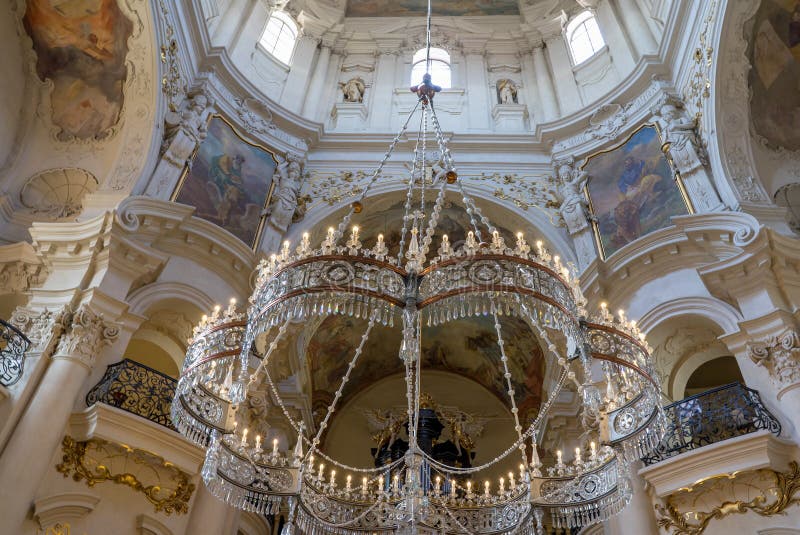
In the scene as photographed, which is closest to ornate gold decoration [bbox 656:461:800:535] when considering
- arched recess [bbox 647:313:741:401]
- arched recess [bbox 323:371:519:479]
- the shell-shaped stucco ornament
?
arched recess [bbox 647:313:741:401]

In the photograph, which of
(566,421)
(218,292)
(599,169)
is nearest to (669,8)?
(599,169)

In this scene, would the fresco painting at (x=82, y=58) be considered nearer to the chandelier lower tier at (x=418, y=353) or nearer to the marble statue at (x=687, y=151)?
the chandelier lower tier at (x=418, y=353)

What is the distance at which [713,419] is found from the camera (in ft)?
25.1

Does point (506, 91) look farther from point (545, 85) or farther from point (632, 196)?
point (632, 196)

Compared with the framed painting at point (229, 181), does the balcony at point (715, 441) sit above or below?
below

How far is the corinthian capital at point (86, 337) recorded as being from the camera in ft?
25.6

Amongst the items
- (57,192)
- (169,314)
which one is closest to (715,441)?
(169,314)

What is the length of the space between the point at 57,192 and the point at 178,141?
1.89 metres

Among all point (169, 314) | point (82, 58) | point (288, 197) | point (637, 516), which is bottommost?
point (637, 516)

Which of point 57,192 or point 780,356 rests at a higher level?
point 57,192

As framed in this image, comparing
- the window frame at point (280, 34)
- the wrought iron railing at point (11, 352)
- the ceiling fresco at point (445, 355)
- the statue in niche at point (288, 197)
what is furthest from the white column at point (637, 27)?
the wrought iron railing at point (11, 352)

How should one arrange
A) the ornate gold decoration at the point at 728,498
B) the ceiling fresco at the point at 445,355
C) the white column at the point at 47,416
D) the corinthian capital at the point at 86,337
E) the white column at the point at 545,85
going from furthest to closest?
the white column at the point at 545,85 → the ceiling fresco at the point at 445,355 → the corinthian capital at the point at 86,337 → the ornate gold decoration at the point at 728,498 → the white column at the point at 47,416

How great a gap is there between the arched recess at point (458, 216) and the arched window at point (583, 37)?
410cm

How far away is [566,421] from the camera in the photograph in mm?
10141
